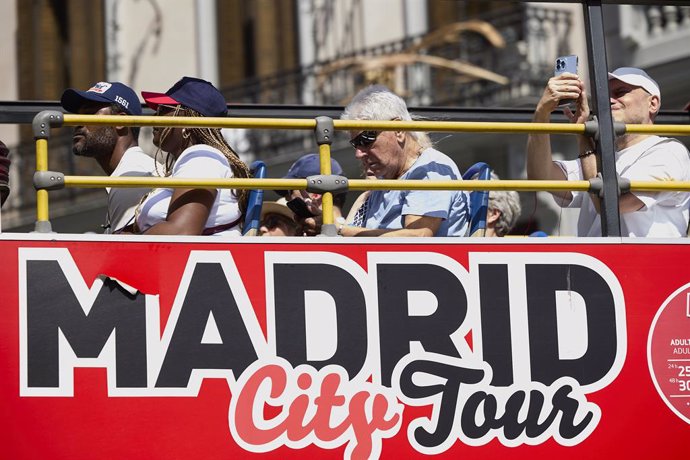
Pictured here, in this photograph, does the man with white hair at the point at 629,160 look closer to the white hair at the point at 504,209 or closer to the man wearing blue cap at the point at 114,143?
the white hair at the point at 504,209

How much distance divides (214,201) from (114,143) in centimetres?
79

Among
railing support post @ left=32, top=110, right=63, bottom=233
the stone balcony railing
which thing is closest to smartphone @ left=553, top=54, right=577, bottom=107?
railing support post @ left=32, top=110, right=63, bottom=233

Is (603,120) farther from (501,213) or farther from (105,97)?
(105,97)

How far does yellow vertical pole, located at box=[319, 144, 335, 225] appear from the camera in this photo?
19.5ft

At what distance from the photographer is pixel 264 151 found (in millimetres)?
21531

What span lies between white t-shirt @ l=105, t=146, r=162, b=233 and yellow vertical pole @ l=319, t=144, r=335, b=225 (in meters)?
0.88

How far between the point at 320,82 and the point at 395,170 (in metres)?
15.1

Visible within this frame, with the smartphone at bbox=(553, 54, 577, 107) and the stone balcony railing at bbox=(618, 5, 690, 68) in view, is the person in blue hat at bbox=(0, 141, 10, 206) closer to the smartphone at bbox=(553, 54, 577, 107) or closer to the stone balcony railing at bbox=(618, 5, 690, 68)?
the smartphone at bbox=(553, 54, 577, 107)

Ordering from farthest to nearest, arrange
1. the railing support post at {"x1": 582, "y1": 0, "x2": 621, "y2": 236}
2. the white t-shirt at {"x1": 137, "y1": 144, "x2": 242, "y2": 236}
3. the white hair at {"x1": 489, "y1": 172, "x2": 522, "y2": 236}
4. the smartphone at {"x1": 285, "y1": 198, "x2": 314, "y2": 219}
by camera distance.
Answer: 1. the white hair at {"x1": 489, "y1": 172, "x2": 522, "y2": 236}
2. the smartphone at {"x1": 285, "y1": 198, "x2": 314, "y2": 219}
3. the railing support post at {"x1": 582, "y1": 0, "x2": 621, "y2": 236}
4. the white t-shirt at {"x1": 137, "y1": 144, "x2": 242, "y2": 236}

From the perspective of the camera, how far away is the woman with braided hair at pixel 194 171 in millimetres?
5926

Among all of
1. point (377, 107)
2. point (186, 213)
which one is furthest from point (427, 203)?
point (186, 213)

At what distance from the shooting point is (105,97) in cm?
644

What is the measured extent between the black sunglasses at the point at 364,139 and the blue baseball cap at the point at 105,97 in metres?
0.90

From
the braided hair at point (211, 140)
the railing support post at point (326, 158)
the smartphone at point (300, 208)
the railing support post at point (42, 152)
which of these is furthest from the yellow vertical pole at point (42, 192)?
the smartphone at point (300, 208)
